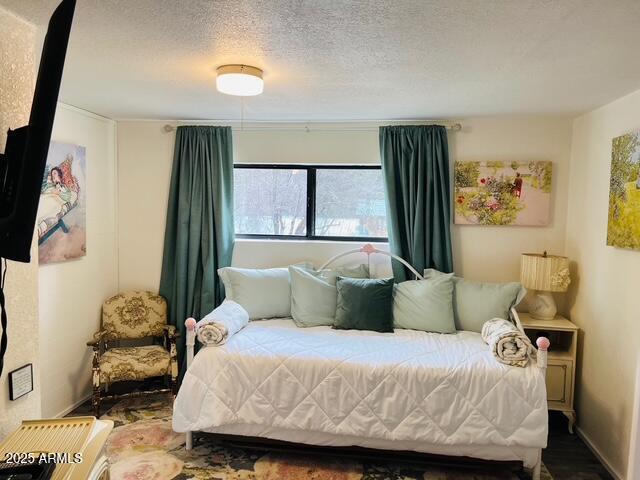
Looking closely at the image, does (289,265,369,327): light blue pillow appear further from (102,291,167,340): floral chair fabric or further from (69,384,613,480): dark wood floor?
(69,384,613,480): dark wood floor

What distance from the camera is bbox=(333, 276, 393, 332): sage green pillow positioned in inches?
126

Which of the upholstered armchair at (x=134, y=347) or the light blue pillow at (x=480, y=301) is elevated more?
the light blue pillow at (x=480, y=301)

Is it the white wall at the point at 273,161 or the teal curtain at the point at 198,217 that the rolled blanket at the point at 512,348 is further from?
the teal curtain at the point at 198,217

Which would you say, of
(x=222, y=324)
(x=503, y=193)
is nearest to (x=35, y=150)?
(x=222, y=324)

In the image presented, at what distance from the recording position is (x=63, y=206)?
3146 mm

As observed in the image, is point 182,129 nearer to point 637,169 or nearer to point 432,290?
point 432,290

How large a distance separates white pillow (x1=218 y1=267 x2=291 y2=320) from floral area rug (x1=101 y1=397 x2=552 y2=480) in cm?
102

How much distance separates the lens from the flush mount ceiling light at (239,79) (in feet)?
7.41

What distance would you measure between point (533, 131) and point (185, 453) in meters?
3.55

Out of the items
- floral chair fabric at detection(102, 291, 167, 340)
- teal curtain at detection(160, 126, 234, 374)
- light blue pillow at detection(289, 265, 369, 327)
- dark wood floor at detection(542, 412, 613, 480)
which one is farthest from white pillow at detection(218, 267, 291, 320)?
dark wood floor at detection(542, 412, 613, 480)

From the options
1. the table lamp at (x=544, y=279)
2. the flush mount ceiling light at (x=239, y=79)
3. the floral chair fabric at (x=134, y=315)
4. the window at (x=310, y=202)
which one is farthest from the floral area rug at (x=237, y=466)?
the flush mount ceiling light at (x=239, y=79)

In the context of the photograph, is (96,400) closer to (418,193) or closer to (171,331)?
(171,331)

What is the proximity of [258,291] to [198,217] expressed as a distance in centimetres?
89

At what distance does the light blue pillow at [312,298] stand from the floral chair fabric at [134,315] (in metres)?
1.23
